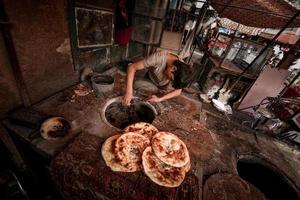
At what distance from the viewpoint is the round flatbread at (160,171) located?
1952mm

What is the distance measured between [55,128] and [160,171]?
1.69 metres

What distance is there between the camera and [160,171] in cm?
205

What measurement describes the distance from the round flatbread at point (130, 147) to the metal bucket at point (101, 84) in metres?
1.26

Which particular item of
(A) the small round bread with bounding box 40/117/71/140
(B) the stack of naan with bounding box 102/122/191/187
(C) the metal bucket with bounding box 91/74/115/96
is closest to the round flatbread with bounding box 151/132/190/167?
(B) the stack of naan with bounding box 102/122/191/187

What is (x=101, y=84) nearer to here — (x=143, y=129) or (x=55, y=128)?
Result: (x=55, y=128)

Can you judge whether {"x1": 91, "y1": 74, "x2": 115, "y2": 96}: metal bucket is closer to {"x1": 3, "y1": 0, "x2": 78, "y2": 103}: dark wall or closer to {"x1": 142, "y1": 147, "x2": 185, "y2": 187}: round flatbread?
{"x1": 3, "y1": 0, "x2": 78, "y2": 103}: dark wall

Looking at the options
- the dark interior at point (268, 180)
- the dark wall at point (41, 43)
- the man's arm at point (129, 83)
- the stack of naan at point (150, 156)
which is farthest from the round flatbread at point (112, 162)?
the dark interior at point (268, 180)

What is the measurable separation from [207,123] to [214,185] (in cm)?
152

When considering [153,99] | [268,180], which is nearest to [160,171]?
[153,99]

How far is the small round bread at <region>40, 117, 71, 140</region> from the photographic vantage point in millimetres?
2179

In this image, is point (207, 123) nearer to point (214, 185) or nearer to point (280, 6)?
point (214, 185)

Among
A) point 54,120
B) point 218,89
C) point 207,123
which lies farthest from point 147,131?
point 218,89

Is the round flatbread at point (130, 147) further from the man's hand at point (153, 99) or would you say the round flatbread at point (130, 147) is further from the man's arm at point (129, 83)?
the man's hand at point (153, 99)

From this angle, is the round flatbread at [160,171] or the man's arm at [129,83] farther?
the man's arm at [129,83]
